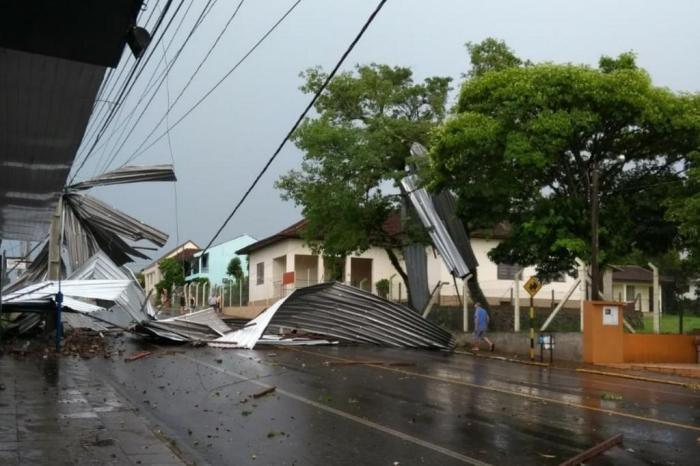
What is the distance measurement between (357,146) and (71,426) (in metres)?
22.5

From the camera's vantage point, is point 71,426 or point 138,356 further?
point 138,356

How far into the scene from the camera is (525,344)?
1062 inches

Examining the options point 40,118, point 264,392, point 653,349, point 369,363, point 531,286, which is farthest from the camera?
point 531,286

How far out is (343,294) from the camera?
28.6m

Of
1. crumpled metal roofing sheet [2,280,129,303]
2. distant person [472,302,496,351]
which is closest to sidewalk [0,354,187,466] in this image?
crumpled metal roofing sheet [2,280,129,303]

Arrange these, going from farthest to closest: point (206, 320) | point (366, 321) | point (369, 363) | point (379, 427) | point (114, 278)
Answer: point (114, 278), point (366, 321), point (206, 320), point (369, 363), point (379, 427)

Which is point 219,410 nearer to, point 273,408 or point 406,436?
point 273,408

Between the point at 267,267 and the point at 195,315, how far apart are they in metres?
25.9

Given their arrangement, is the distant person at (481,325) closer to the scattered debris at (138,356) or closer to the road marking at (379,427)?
the scattered debris at (138,356)

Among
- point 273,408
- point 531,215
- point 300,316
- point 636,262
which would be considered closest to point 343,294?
point 300,316

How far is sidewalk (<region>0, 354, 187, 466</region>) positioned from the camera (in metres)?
8.34

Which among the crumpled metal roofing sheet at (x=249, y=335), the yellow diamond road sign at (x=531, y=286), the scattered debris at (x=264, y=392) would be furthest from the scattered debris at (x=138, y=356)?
the yellow diamond road sign at (x=531, y=286)

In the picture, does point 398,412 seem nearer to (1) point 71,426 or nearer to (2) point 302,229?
(1) point 71,426

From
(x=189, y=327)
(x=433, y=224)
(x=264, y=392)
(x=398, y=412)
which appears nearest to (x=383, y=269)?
(x=433, y=224)
